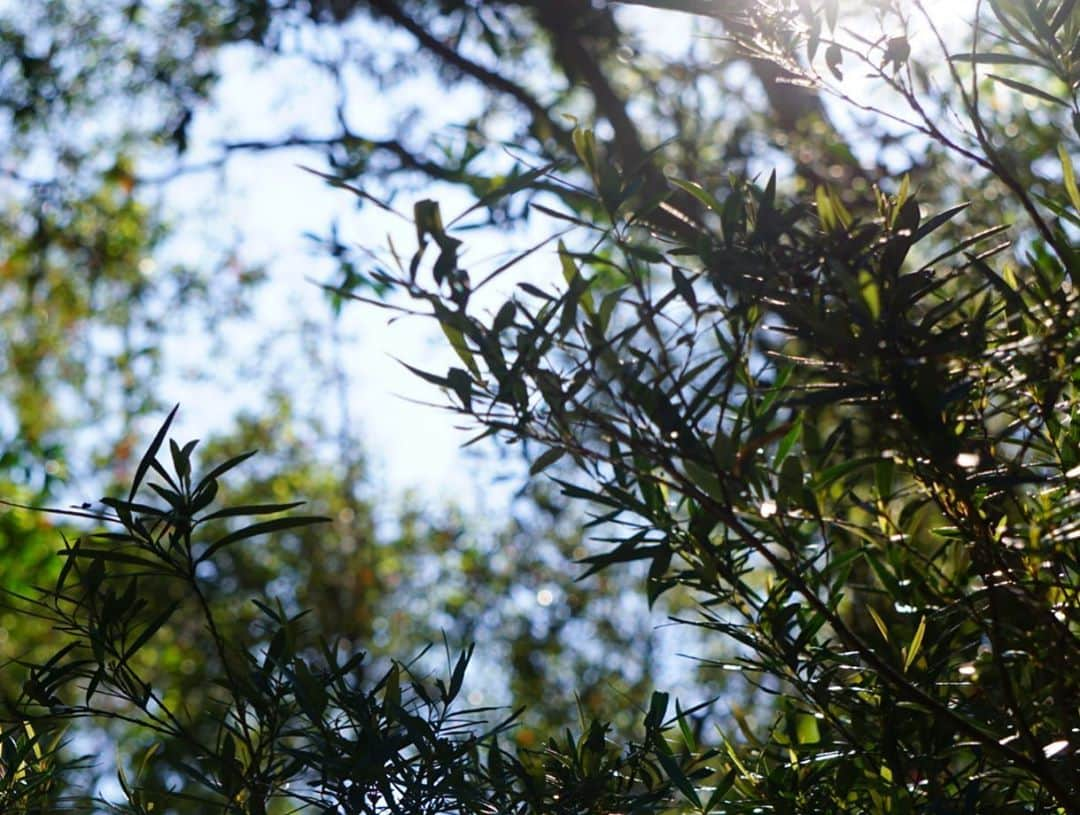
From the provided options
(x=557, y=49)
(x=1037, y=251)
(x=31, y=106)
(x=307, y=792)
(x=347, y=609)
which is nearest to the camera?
(x=1037, y=251)

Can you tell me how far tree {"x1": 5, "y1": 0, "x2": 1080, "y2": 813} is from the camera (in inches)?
39.1

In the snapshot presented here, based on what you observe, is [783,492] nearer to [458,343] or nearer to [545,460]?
[545,460]

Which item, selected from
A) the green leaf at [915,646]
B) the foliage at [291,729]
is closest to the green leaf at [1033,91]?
the green leaf at [915,646]

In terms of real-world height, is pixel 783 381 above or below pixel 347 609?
below

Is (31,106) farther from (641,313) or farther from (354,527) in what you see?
(354,527)

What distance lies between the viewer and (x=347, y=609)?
29.4 feet

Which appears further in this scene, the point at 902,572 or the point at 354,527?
the point at 354,527

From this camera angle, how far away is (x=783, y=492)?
1134mm

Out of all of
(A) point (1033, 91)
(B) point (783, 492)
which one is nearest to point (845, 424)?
(B) point (783, 492)

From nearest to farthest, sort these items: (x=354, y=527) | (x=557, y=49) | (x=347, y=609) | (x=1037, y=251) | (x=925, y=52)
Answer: (x=1037, y=251)
(x=925, y=52)
(x=557, y=49)
(x=347, y=609)
(x=354, y=527)

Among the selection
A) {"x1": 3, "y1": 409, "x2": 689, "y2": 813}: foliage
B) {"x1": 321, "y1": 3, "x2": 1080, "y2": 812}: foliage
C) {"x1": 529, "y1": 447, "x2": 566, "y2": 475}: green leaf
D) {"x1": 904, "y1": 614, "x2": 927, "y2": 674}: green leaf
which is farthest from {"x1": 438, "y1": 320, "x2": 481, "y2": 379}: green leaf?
{"x1": 904, "y1": 614, "x2": 927, "y2": 674}: green leaf

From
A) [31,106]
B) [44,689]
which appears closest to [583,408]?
[44,689]

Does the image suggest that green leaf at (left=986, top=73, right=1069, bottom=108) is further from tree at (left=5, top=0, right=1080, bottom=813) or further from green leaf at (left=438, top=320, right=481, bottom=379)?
green leaf at (left=438, top=320, right=481, bottom=379)

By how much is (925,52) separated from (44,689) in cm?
366
